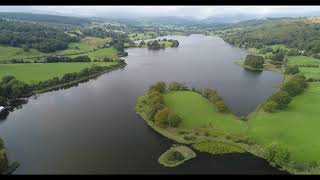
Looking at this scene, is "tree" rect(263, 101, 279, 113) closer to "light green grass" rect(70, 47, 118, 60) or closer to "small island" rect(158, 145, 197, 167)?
"small island" rect(158, 145, 197, 167)

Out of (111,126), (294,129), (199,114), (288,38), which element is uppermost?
(288,38)

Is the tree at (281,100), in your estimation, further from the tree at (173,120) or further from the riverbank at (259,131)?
the tree at (173,120)

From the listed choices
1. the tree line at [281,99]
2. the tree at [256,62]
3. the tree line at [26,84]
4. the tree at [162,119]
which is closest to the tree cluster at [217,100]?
the tree line at [281,99]

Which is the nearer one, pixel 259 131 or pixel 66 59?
pixel 259 131

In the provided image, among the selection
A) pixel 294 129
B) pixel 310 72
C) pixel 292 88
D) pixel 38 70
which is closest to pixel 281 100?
pixel 294 129

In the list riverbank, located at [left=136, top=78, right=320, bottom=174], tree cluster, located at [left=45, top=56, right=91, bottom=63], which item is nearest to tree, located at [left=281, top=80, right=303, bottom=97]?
riverbank, located at [left=136, top=78, right=320, bottom=174]

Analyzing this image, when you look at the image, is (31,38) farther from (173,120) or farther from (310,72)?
(310,72)
